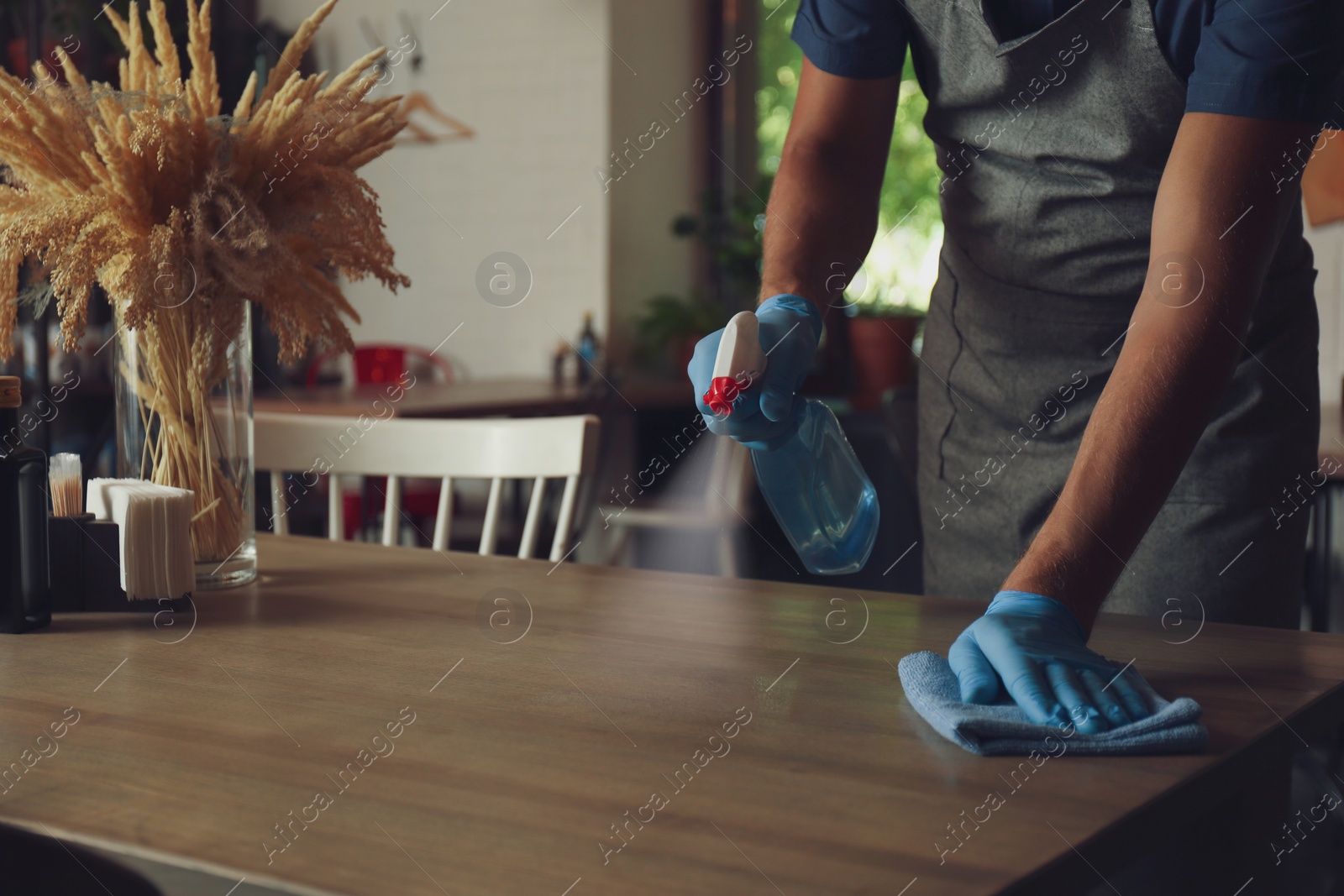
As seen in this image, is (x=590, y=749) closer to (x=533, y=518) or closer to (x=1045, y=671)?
(x=1045, y=671)

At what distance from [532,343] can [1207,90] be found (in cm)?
351

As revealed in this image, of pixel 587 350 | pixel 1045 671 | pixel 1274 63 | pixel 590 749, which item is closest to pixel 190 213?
pixel 590 749

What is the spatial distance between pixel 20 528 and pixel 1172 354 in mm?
854

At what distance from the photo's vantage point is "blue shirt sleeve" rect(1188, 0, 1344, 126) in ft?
3.16

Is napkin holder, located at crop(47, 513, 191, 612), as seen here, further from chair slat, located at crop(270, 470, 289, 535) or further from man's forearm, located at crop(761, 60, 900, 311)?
man's forearm, located at crop(761, 60, 900, 311)

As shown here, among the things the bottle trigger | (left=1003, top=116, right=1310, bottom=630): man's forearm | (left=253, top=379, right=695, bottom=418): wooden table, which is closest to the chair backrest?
the bottle trigger

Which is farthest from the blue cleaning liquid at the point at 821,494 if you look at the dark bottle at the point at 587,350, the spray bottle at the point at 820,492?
the dark bottle at the point at 587,350

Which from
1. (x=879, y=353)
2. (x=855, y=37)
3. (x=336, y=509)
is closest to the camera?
(x=855, y=37)

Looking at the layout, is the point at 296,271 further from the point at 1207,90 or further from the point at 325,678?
the point at 1207,90

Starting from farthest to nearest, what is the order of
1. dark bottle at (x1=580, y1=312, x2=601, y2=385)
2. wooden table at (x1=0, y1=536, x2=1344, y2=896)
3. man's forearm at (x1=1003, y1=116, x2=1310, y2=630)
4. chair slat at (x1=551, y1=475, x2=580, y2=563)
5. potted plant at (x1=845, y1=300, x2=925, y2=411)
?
dark bottle at (x1=580, y1=312, x2=601, y2=385) < potted plant at (x1=845, y1=300, x2=925, y2=411) < chair slat at (x1=551, y1=475, x2=580, y2=563) < man's forearm at (x1=1003, y1=116, x2=1310, y2=630) < wooden table at (x1=0, y1=536, x2=1344, y2=896)

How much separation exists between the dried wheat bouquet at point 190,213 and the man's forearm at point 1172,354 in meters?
0.64

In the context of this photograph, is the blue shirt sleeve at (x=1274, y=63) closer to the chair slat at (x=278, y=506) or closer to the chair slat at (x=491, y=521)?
the chair slat at (x=491, y=521)

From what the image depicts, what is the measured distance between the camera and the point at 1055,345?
4.49ft

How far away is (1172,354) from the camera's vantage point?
0.92 meters
